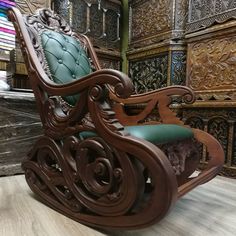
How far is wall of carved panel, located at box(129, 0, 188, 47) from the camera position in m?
1.88

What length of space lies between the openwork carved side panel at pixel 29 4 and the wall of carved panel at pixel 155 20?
861mm

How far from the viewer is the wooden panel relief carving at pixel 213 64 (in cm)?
155

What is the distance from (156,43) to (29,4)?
1097 mm

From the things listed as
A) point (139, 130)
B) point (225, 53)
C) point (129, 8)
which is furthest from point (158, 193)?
point (129, 8)

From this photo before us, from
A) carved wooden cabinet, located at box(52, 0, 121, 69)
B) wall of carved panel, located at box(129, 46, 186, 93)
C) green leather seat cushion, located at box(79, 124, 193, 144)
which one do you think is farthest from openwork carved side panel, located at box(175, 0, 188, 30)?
green leather seat cushion, located at box(79, 124, 193, 144)

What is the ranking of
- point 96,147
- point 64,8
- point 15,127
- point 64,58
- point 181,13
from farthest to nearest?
point 64,8
point 181,13
point 15,127
point 64,58
point 96,147

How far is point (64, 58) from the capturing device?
1.11m

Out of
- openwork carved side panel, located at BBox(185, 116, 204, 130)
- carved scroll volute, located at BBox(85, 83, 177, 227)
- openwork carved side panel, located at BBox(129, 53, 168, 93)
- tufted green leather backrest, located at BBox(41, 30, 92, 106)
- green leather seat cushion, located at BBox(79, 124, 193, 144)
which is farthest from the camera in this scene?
openwork carved side panel, located at BBox(129, 53, 168, 93)

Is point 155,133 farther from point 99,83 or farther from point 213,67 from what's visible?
point 213,67

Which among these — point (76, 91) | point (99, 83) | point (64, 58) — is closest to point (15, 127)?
point (64, 58)

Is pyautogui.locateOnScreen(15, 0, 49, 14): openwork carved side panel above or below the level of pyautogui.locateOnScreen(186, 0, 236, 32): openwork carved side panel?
above

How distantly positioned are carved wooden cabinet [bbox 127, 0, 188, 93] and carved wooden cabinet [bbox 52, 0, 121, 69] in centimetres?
15

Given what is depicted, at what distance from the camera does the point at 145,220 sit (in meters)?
0.63

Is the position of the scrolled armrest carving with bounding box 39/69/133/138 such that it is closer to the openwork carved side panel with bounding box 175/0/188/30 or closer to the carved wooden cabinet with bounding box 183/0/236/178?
the carved wooden cabinet with bounding box 183/0/236/178
